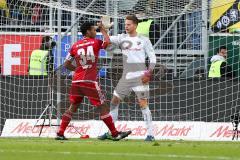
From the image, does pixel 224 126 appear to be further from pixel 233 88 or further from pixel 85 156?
pixel 85 156

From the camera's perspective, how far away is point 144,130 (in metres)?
19.5

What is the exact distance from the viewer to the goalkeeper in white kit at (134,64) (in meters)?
17.0

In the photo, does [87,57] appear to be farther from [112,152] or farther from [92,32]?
[112,152]

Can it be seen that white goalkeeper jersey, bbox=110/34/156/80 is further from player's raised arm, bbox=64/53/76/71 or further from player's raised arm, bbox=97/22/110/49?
player's raised arm, bbox=64/53/76/71

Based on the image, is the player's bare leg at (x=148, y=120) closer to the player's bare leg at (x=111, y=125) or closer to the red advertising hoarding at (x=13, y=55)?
the player's bare leg at (x=111, y=125)

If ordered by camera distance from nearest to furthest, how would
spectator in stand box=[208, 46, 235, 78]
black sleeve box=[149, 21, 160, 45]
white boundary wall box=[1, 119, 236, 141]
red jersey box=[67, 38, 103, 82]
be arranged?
1. red jersey box=[67, 38, 103, 82]
2. white boundary wall box=[1, 119, 236, 141]
3. spectator in stand box=[208, 46, 235, 78]
4. black sleeve box=[149, 21, 160, 45]

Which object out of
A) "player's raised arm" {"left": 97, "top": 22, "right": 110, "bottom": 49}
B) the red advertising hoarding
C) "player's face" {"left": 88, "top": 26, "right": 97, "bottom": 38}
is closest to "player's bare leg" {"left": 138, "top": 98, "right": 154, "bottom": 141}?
"player's raised arm" {"left": 97, "top": 22, "right": 110, "bottom": 49}

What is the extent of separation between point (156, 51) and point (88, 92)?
4581mm

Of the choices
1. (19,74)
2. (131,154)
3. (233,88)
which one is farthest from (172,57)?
(131,154)

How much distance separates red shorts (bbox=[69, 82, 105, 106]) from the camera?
1680 centimetres

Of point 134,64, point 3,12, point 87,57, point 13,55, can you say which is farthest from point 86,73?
point 3,12

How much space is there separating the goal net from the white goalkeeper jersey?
2.20m

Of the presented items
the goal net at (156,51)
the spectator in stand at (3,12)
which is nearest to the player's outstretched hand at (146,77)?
the goal net at (156,51)

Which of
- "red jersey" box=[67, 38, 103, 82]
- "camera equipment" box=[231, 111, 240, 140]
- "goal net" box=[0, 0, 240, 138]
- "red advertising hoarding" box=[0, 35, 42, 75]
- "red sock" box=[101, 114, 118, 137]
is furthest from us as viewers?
"red advertising hoarding" box=[0, 35, 42, 75]
